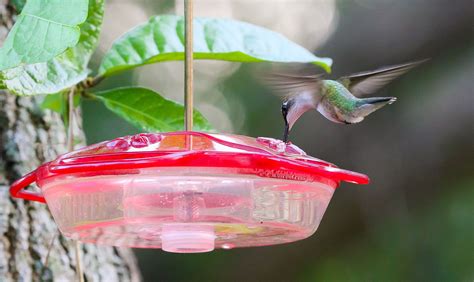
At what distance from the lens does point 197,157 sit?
105cm

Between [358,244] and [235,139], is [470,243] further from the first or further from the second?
[235,139]

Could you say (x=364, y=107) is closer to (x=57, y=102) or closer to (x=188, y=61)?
(x=188, y=61)

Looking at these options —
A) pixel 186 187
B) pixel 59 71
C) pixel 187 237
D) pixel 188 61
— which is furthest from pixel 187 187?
pixel 59 71

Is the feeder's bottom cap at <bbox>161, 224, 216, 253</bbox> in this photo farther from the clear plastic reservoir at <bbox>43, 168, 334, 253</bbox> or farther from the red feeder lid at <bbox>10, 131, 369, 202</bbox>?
the red feeder lid at <bbox>10, 131, 369, 202</bbox>

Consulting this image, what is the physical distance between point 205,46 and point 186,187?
0.65 m

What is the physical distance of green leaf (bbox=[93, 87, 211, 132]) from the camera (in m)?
1.69

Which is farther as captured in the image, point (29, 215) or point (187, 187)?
point (29, 215)

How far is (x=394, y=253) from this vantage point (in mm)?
4691

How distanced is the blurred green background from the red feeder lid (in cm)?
297

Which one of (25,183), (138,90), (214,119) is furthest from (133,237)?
(214,119)

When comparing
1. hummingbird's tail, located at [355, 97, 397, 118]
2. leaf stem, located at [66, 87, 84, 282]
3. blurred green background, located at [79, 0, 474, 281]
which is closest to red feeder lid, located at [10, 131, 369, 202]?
hummingbird's tail, located at [355, 97, 397, 118]

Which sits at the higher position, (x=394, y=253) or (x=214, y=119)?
(x=214, y=119)

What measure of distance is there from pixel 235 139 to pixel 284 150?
0.09 meters

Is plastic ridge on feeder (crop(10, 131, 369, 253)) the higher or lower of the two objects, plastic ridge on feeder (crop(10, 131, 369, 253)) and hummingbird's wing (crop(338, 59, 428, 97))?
the lower
